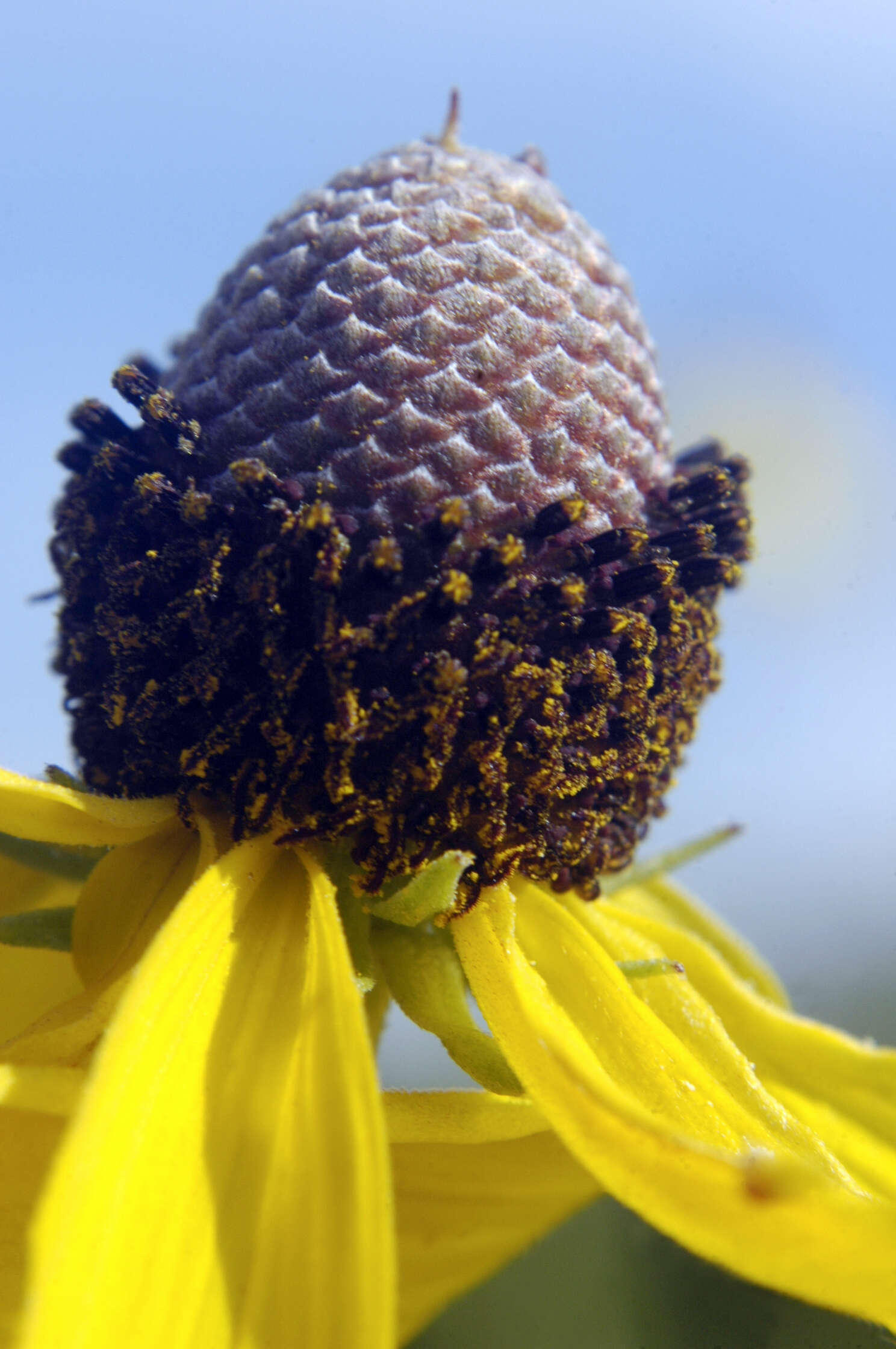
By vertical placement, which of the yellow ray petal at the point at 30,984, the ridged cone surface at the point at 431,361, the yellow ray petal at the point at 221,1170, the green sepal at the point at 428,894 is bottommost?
the yellow ray petal at the point at 30,984

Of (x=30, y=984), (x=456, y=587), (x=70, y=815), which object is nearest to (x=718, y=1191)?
(x=456, y=587)

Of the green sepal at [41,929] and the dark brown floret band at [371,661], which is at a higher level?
the dark brown floret band at [371,661]

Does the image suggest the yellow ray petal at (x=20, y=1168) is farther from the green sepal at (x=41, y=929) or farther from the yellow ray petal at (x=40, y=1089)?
the green sepal at (x=41, y=929)

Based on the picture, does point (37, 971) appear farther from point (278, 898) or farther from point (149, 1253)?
point (149, 1253)

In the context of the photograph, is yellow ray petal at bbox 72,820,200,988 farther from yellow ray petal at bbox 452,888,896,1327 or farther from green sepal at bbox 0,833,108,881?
yellow ray petal at bbox 452,888,896,1327

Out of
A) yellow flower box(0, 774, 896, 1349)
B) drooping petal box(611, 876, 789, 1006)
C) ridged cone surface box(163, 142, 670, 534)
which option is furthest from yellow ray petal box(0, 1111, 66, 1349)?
drooping petal box(611, 876, 789, 1006)

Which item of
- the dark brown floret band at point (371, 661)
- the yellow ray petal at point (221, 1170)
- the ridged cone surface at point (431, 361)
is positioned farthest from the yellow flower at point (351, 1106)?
the ridged cone surface at point (431, 361)
